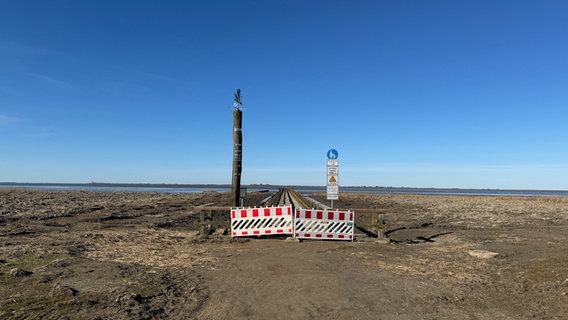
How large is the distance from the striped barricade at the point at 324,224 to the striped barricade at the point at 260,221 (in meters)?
0.43

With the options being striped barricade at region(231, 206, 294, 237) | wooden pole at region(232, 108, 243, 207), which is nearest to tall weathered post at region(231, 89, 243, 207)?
wooden pole at region(232, 108, 243, 207)

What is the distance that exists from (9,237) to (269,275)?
1023cm

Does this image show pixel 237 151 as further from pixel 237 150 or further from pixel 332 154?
pixel 332 154

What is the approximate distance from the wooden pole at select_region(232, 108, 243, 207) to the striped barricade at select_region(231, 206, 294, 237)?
5.98 feet

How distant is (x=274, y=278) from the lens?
840 centimetres

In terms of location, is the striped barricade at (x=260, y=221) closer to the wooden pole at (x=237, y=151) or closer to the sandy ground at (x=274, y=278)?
the sandy ground at (x=274, y=278)

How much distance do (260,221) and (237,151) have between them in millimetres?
3239

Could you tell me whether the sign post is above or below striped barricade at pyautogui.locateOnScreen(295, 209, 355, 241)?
above

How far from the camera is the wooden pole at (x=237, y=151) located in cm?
1599

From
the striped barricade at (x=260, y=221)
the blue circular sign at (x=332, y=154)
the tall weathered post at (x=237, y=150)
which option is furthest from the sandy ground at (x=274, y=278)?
the blue circular sign at (x=332, y=154)

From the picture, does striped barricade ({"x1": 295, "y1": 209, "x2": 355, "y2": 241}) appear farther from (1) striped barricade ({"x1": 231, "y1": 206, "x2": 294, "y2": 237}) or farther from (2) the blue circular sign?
(2) the blue circular sign

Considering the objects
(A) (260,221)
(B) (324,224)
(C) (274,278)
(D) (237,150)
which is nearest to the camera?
(C) (274,278)

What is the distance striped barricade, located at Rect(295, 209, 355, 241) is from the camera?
13806 mm

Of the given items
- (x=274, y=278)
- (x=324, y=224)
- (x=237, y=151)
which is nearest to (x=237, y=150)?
(x=237, y=151)
